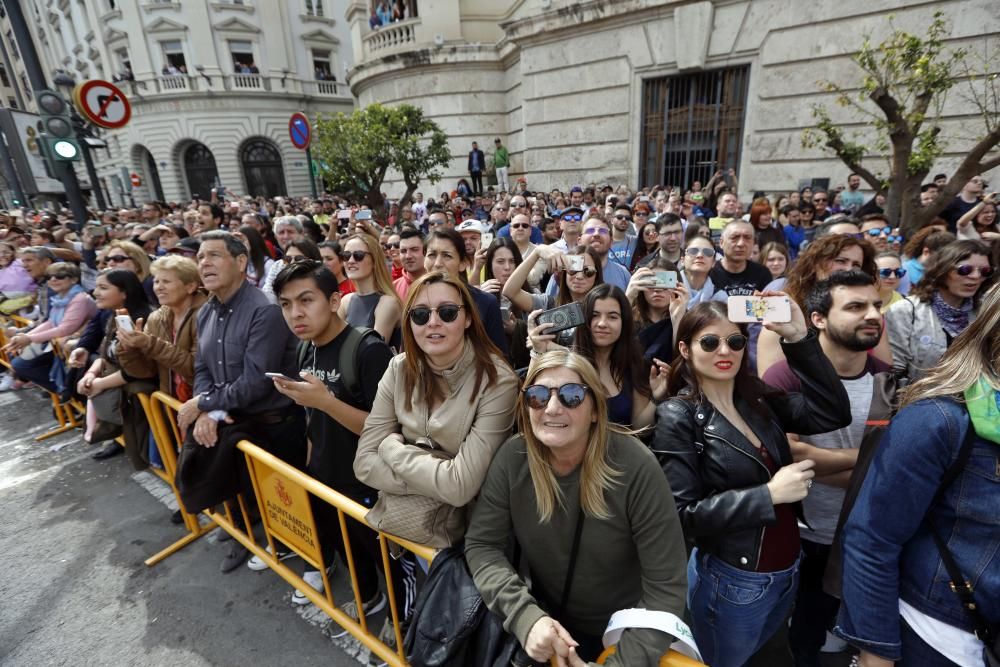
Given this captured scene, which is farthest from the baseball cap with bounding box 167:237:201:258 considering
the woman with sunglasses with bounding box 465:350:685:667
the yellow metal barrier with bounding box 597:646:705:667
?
the yellow metal barrier with bounding box 597:646:705:667

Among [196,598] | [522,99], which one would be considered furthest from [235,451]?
[522,99]

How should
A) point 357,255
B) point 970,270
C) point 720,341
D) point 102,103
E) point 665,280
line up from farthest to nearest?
1. point 102,103
2. point 357,255
3. point 665,280
4. point 970,270
5. point 720,341

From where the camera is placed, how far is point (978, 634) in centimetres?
142

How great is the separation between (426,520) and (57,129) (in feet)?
29.7

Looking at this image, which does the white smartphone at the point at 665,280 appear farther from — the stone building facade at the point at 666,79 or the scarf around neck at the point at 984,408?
the stone building facade at the point at 666,79

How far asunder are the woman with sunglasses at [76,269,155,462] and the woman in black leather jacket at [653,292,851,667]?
410 centimetres

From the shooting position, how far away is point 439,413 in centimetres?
204

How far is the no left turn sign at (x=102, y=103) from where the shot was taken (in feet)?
21.7

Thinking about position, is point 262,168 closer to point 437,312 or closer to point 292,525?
point 292,525

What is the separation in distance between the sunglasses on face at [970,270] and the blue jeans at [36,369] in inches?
339

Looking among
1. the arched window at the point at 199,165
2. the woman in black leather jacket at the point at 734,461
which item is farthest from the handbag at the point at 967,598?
the arched window at the point at 199,165

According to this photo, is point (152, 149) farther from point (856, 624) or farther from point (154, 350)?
point (856, 624)

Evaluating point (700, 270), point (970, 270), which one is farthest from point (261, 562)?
point (970, 270)

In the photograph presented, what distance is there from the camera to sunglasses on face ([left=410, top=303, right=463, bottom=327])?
207 cm
